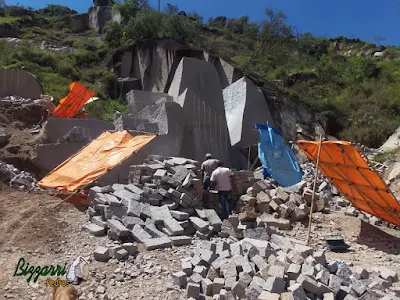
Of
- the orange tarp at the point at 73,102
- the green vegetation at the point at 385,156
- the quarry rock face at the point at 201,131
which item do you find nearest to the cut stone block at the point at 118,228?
the quarry rock face at the point at 201,131

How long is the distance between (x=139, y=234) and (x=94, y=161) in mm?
2962

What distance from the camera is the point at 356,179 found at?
21.1 feet

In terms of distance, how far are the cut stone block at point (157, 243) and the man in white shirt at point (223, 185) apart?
189 cm

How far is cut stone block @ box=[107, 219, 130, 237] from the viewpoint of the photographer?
208 inches

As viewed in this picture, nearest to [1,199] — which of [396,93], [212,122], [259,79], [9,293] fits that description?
[9,293]

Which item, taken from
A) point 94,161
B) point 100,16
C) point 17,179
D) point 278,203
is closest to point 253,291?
point 278,203

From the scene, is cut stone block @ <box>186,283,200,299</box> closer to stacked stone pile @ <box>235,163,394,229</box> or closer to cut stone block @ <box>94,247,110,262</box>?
cut stone block @ <box>94,247,110,262</box>

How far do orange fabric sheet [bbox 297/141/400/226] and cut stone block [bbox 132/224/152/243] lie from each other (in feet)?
11.0

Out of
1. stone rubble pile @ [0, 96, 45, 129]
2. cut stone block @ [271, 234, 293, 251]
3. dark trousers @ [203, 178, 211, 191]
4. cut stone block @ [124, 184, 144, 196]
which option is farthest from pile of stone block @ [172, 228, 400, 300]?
stone rubble pile @ [0, 96, 45, 129]

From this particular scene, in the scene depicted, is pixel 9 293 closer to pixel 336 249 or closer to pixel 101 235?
pixel 101 235

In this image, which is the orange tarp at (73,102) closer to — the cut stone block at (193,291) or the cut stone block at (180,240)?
the cut stone block at (180,240)

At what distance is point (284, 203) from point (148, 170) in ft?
9.26

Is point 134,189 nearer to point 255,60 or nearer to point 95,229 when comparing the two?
point 95,229

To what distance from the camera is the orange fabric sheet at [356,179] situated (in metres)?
5.84
